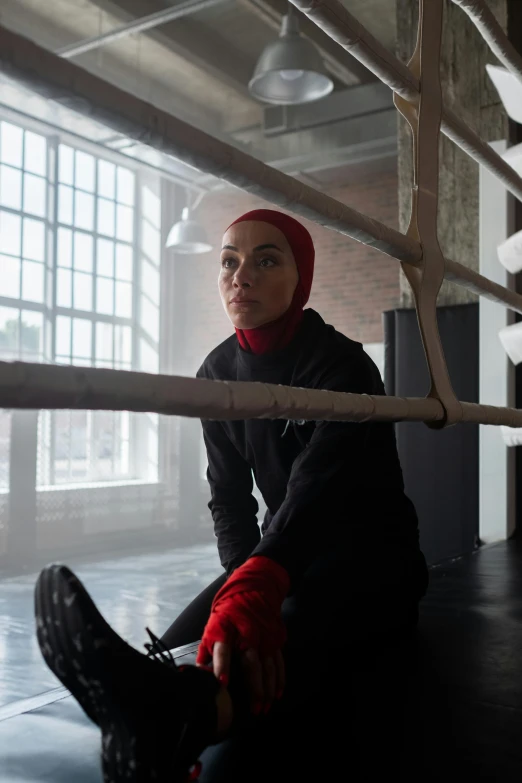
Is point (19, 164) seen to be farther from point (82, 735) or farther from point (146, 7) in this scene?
point (82, 735)

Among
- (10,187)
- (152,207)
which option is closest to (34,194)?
(10,187)

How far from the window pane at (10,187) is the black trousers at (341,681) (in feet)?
23.7

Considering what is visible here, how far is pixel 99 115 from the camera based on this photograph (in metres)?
0.56

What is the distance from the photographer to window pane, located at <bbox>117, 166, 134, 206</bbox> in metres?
8.74

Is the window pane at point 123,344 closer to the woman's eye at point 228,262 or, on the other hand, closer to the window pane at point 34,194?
the window pane at point 34,194

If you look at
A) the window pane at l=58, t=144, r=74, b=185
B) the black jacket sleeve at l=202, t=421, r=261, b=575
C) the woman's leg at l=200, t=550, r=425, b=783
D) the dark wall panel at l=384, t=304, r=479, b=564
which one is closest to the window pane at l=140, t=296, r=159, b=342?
the window pane at l=58, t=144, r=74, b=185

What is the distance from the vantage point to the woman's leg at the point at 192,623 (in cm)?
132

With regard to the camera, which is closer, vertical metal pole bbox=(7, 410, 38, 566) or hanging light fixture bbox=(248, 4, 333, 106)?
hanging light fixture bbox=(248, 4, 333, 106)

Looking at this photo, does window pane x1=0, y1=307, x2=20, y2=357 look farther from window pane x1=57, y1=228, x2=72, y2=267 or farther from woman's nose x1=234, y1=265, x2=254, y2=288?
woman's nose x1=234, y1=265, x2=254, y2=288

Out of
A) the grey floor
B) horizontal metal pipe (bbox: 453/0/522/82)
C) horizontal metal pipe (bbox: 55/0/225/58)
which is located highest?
horizontal metal pipe (bbox: 55/0/225/58)

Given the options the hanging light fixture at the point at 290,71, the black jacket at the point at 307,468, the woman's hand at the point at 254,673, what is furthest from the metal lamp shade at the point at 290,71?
the woman's hand at the point at 254,673

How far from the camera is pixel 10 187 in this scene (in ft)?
24.5

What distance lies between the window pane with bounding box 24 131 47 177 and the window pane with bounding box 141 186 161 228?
1.51 meters

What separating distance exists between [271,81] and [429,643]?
4226 mm
